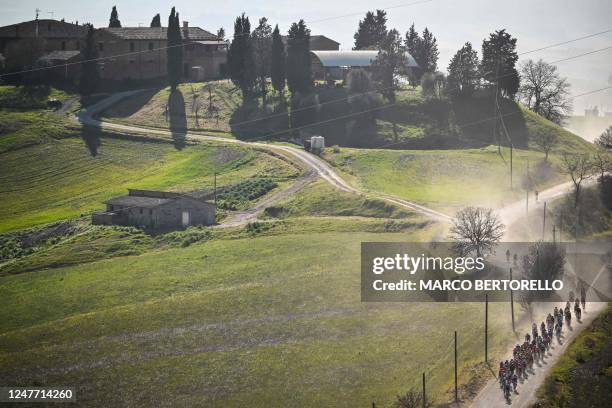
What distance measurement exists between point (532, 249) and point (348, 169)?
1593 inches

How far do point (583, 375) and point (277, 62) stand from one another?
84104 mm

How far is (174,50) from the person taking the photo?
413ft

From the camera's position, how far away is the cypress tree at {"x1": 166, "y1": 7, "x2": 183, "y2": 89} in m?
125

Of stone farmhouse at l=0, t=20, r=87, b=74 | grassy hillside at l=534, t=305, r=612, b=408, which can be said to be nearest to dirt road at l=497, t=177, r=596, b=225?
grassy hillside at l=534, t=305, r=612, b=408

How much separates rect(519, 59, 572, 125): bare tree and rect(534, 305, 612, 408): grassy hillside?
82044 mm

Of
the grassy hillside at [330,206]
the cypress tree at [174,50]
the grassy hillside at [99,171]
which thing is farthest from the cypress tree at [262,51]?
the grassy hillside at [330,206]

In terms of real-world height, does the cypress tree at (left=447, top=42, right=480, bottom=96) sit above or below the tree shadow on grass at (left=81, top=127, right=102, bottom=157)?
above

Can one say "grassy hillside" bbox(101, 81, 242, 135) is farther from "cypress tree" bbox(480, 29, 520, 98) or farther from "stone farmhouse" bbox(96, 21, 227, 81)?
"cypress tree" bbox(480, 29, 520, 98)

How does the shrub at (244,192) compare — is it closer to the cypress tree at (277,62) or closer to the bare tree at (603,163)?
the cypress tree at (277,62)

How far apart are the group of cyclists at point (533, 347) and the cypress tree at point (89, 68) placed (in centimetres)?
9363

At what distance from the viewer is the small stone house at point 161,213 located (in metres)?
82.2

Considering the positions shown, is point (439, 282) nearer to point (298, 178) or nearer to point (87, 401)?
point (87, 401)

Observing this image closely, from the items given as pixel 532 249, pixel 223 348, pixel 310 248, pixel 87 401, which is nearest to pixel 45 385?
pixel 87 401

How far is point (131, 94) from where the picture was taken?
427 feet
